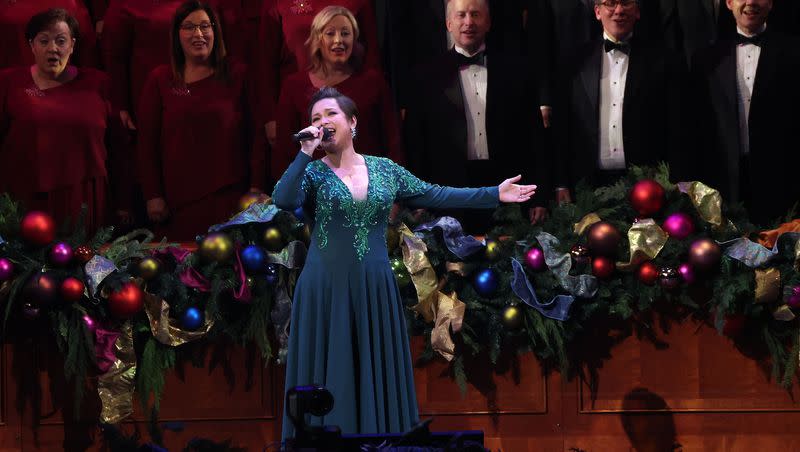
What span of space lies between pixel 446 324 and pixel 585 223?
0.64m

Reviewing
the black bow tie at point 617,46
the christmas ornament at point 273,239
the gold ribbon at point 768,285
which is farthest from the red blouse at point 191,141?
the gold ribbon at point 768,285

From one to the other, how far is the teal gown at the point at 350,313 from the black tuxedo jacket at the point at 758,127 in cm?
195

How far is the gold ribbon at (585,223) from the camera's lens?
4.40 meters

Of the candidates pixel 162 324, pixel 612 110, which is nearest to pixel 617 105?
pixel 612 110

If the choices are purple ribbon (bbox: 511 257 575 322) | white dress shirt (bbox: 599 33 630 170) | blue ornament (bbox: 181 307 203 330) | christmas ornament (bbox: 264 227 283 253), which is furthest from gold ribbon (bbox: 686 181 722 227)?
blue ornament (bbox: 181 307 203 330)

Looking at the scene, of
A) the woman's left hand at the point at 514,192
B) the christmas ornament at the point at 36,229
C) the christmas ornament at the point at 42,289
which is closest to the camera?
the woman's left hand at the point at 514,192

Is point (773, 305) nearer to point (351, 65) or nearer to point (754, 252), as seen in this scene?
point (754, 252)

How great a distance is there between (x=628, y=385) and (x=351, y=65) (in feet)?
6.02

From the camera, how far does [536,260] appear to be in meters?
4.36

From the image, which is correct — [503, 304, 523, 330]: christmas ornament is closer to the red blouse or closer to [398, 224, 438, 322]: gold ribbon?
[398, 224, 438, 322]: gold ribbon

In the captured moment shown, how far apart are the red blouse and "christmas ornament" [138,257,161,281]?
3.26 feet

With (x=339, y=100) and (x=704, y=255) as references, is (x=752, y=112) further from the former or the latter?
(x=339, y=100)

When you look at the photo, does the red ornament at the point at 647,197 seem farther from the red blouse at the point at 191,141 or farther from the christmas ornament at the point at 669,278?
the red blouse at the point at 191,141

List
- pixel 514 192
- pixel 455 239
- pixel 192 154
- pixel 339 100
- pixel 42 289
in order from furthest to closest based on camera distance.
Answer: pixel 192 154 < pixel 455 239 < pixel 42 289 < pixel 514 192 < pixel 339 100
